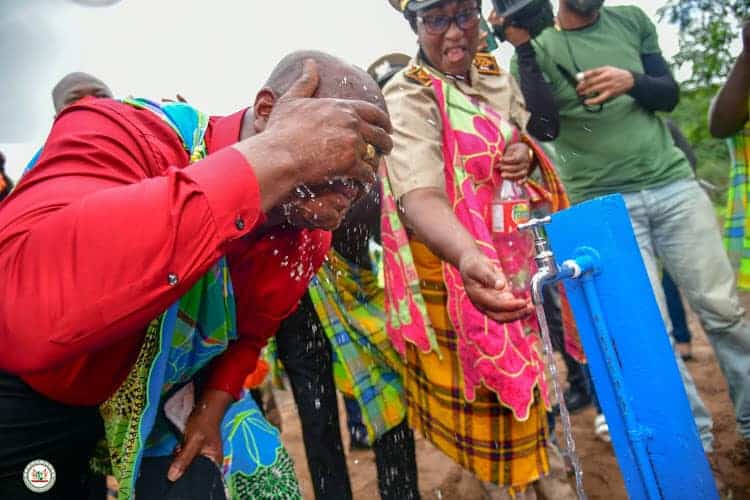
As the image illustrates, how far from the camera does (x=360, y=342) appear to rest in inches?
104

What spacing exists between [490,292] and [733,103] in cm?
169

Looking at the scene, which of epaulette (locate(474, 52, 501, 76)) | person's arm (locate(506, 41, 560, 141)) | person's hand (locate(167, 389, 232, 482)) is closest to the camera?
person's hand (locate(167, 389, 232, 482))

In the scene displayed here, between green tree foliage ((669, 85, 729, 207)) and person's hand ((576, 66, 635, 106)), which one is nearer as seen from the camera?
person's hand ((576, 66, 635, 106))

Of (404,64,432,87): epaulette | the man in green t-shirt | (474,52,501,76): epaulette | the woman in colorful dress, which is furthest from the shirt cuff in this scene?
the man in green t-shirt

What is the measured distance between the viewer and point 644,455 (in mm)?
1378

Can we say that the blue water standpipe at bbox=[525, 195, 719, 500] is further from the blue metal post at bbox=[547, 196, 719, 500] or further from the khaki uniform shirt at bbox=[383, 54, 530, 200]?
the khaki uniform shirt at bbox=[383, 54, 530, 200]

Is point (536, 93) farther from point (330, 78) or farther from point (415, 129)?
point (330, 78)

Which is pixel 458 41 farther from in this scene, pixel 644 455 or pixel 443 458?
pixel 443 458

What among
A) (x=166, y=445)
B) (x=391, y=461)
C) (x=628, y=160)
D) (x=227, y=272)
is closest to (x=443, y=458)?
(x=391, y=461)

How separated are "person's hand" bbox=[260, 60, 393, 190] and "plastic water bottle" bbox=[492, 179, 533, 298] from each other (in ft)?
3.52

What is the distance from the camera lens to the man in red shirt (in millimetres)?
979

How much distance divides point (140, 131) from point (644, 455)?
1.27m

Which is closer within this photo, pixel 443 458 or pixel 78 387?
pixel 78 387

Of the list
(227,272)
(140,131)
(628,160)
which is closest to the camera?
(140,131)
